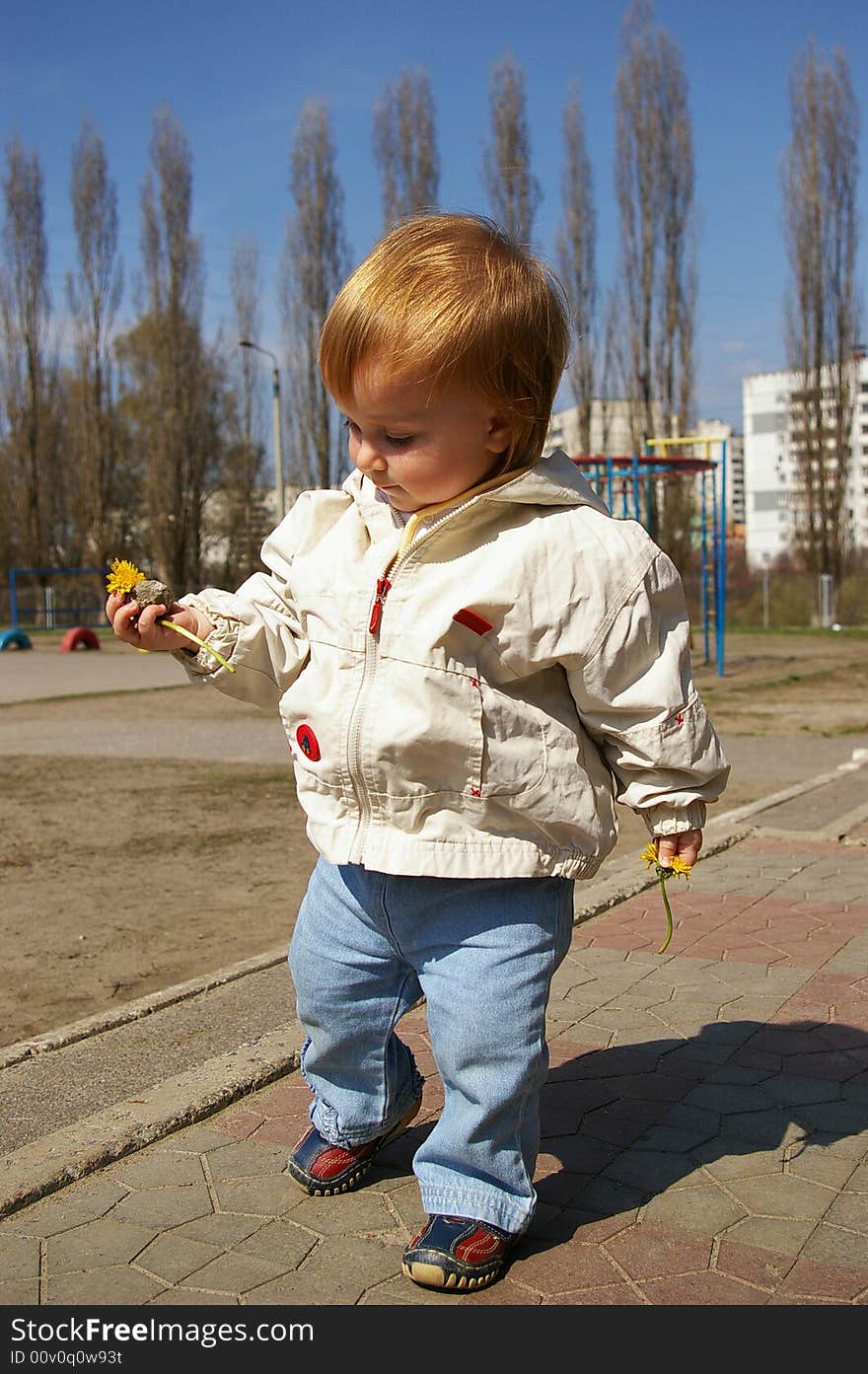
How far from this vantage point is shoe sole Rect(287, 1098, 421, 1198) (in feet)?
8.14

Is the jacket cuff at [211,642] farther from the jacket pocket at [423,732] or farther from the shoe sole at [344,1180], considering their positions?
the shoe sole at [344,1180]

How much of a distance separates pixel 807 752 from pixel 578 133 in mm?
26119

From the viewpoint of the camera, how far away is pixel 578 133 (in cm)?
3209

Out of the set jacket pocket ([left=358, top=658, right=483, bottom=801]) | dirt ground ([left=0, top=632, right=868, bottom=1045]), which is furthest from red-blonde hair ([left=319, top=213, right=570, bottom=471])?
dirt ground ([left=0, top=632, right=868, bottom=1045])

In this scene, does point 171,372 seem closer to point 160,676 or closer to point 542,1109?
point 160,676

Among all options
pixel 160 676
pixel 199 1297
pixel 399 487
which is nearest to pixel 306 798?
pixel 399 487

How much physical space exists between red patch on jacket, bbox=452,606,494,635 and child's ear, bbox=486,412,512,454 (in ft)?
0.91

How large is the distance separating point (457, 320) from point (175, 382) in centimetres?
3727

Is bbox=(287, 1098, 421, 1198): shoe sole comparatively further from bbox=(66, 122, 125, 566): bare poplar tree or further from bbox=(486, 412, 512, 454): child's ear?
bbox=(66, 122, 125, 566): bare poplar tree

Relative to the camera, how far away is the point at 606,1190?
252 centimetres

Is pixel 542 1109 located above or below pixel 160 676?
above

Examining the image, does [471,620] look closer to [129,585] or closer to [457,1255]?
[129,585]
